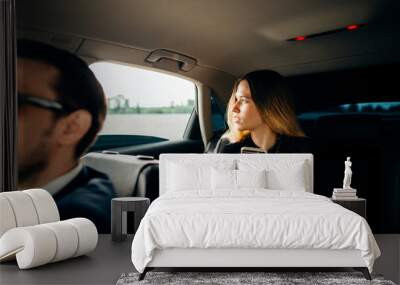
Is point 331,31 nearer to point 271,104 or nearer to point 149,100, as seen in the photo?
point 271,104

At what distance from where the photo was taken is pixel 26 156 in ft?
23.7

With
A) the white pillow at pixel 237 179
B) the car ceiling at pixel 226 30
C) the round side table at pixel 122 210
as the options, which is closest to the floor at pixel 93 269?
the round side table at pixel 122 210

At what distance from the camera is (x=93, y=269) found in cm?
529

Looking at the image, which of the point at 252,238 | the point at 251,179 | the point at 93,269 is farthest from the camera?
the point at 251,179

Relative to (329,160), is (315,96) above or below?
above

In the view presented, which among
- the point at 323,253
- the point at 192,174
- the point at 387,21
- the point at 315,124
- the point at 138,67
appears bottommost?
the point at 323,253

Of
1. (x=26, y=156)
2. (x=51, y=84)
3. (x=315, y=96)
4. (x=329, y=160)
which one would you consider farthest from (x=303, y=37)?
(x=26, y=156)

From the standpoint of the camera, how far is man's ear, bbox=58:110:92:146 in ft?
23.7

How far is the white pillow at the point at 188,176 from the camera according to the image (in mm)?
6621

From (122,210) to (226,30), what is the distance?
2.32 m

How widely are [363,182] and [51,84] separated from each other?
3.69 metres

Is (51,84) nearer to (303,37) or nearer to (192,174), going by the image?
(192,174)

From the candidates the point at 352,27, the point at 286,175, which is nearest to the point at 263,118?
the point at 286,175

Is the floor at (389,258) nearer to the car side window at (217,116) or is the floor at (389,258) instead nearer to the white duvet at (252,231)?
the white duvet at (252,231)
